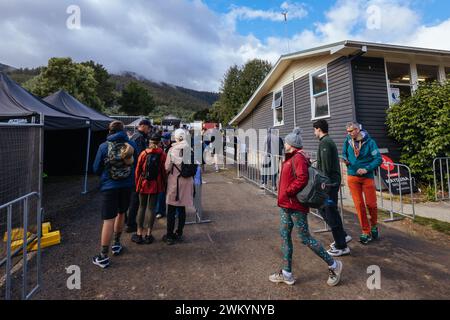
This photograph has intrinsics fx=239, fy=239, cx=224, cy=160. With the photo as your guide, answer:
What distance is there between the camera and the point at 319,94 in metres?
8.81

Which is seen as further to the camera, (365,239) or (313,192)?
(365,239)

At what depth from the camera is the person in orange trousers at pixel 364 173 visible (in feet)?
12.6

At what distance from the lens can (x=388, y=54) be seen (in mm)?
7457

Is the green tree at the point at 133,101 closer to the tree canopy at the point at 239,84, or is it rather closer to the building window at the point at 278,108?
the tree canopy at the point at 239,84

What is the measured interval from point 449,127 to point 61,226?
30.9ft

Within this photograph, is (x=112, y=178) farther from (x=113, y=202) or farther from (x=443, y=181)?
(x=443, y=181)

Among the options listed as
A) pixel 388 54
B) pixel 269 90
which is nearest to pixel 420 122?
pixel 388 54

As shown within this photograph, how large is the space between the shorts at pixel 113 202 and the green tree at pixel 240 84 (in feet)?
101

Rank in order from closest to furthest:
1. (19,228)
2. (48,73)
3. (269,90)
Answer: (19,228) → (269,90) → (48,73)

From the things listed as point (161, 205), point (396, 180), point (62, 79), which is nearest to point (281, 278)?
point (161, 205)

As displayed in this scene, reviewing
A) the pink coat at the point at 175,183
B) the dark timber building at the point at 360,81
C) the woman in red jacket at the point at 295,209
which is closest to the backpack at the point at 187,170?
the pink coat at the point at 175,183

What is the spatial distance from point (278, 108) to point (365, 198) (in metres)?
9.03
